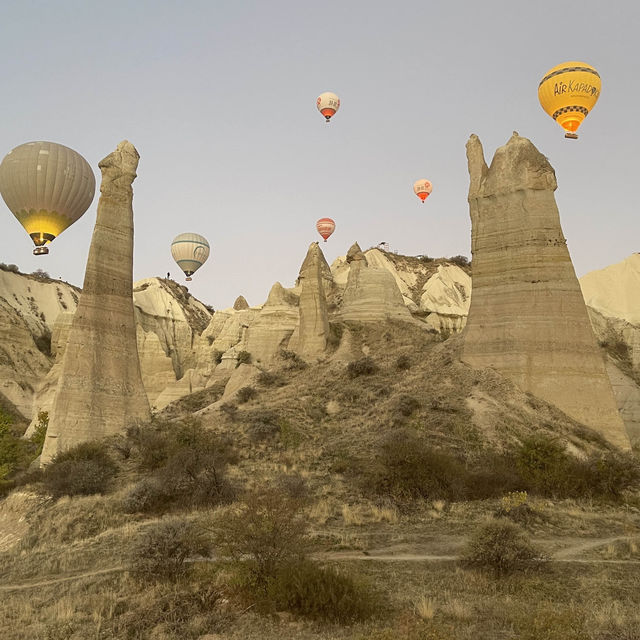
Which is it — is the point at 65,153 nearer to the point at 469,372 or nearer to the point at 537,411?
the point at 469,372

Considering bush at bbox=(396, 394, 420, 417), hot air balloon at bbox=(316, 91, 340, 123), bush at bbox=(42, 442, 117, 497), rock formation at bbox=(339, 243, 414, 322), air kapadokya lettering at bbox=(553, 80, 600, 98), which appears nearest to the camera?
bush at bbox=(42, 442, 117, 497)

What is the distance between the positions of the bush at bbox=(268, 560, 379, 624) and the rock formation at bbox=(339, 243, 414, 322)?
32.7 meters

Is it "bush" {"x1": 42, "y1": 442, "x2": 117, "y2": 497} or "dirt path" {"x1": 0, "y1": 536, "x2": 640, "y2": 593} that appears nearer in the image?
"dirt path" {"x1": 0, "y1": 536, "x2": 640, "y2": 593}

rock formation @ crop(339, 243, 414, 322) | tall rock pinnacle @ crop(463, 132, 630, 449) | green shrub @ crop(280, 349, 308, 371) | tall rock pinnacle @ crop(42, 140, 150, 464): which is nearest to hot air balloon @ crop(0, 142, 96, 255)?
tall rock pinnacle @ crop(42, 140, 150, 464)

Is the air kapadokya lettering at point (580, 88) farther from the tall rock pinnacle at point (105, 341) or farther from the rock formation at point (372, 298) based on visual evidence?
the tall rock pinnacle at point (105, 341)

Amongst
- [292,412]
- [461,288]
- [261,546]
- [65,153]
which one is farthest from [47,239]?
[461,288]

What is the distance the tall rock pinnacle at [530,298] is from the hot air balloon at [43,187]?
85.5 ft

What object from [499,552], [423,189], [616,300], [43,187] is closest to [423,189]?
[423,189]

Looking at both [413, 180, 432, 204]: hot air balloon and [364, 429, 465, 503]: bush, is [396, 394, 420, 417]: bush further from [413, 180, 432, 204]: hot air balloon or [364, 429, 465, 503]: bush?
[413, 180, 432, 204]: hot air balloon

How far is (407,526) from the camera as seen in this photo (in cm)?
1488

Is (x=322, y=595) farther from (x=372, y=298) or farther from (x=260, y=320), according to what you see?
(x=260, y=320)

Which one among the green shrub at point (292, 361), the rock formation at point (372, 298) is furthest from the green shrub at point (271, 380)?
the rock formation at point (372, 298)

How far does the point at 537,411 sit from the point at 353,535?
13.0 meters

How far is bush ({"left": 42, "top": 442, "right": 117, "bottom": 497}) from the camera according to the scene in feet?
66.8
